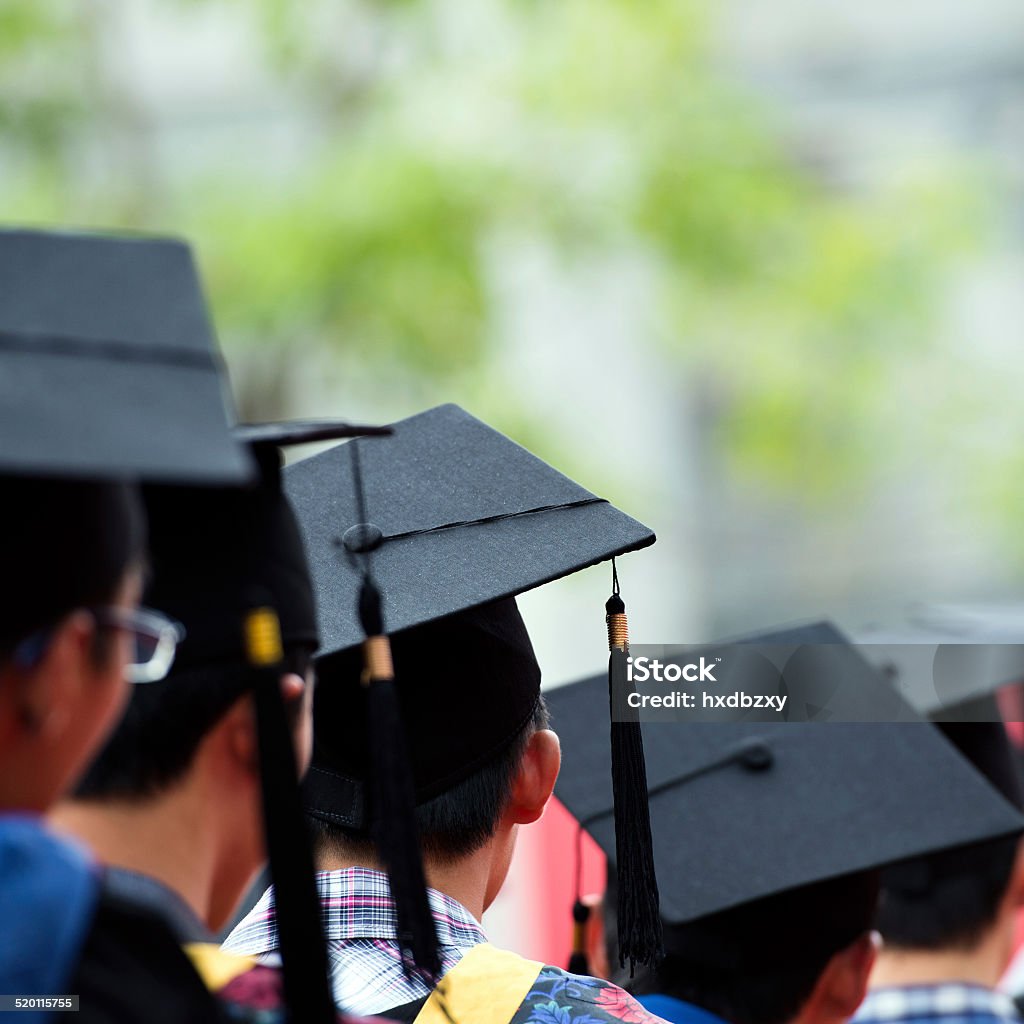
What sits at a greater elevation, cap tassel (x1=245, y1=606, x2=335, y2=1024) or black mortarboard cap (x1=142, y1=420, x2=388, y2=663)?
black mortarboard cap (x1=142, y1=420, x2=388, y2=663)

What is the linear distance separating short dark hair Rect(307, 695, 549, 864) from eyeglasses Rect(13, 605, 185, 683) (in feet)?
2.19

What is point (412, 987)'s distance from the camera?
166 centimetres

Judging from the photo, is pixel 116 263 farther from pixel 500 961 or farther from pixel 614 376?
pixel 614 376

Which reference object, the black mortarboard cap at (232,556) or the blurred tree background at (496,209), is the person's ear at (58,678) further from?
the blurred tree background at (496,209)

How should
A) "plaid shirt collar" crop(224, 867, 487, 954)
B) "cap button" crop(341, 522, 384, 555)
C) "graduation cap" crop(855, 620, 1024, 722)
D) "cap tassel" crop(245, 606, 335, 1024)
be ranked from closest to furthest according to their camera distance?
"cap tassel" crop(245, 606, 335, 1024) < "plaid shirt collar" crop(224, 867, 487, 954) < "cap button" crop(341, 522, 384, 555) < "graduation cap" crop(855, 620, 1024, 722)

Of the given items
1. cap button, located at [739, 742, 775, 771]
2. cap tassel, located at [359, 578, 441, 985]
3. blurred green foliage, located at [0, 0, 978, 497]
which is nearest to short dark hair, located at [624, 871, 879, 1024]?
cap button, located at [739, 742, 775, 771]

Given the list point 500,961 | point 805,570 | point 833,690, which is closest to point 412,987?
point 500,961

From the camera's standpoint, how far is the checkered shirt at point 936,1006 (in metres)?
2.52

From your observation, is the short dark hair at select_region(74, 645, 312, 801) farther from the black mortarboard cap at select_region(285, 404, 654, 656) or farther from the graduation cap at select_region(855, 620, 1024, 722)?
the graduation cap at select_region(855, 620, 1024, 722)

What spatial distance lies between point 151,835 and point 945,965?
181 cm

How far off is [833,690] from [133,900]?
1697 mm

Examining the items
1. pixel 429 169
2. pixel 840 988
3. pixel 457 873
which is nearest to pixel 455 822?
pixel 457 873

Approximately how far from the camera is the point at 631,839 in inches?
76.5

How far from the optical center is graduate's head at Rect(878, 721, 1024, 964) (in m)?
2.62
